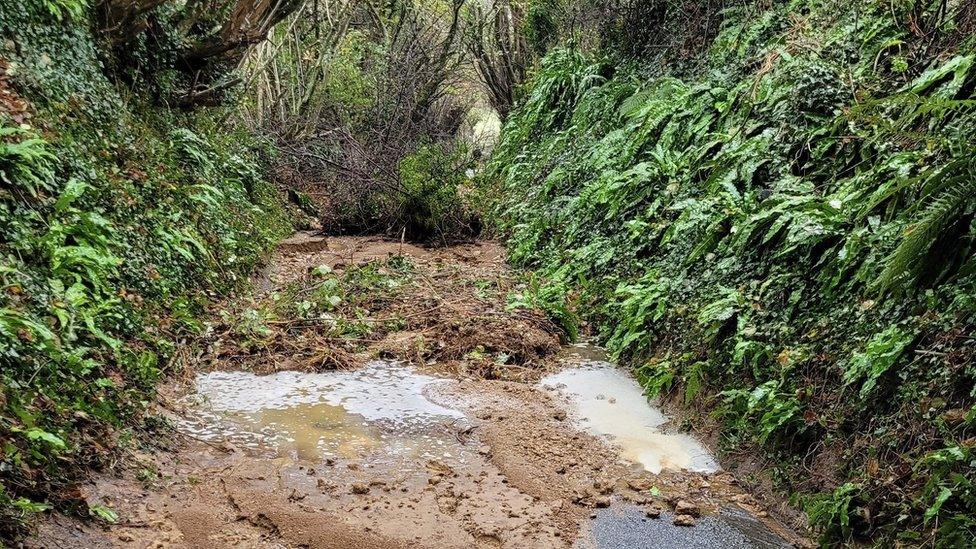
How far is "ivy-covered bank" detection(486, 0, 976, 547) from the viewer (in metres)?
4.03

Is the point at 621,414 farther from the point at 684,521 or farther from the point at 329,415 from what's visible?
the point at 329,415

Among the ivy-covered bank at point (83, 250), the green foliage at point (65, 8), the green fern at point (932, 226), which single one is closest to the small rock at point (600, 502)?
the green fern at point (932, 226)

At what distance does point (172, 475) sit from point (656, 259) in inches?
212

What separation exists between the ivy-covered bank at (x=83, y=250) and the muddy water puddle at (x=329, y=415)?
53 cm

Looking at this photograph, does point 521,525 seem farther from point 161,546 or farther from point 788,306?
point 788,306

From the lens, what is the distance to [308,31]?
1897 centimetres

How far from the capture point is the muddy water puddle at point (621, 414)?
5281 millimetres

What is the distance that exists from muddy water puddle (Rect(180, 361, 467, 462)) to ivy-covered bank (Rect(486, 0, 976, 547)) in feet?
6.92

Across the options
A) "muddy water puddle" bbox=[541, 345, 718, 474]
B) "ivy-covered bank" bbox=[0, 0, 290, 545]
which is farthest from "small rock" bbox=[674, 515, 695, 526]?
"ivy-covered bank" bbox=[0, 0, 290, 545]

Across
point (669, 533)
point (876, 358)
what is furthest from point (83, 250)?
point (876, 358)

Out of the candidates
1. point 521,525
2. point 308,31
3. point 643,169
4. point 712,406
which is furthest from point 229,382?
point 308,31

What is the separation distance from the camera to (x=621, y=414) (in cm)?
604

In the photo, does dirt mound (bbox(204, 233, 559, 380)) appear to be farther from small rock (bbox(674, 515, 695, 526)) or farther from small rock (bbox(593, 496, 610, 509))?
small rock (bbox(674, 515, 695, 526))

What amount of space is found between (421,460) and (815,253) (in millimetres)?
3468
